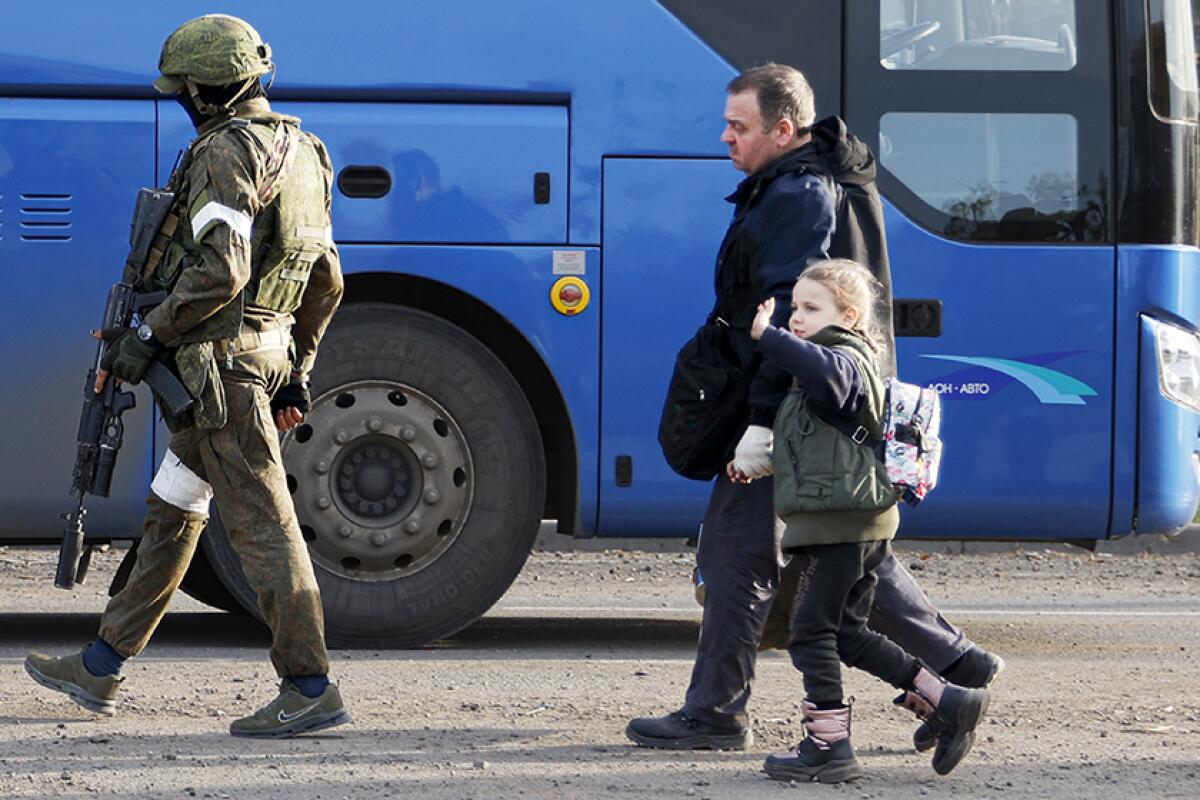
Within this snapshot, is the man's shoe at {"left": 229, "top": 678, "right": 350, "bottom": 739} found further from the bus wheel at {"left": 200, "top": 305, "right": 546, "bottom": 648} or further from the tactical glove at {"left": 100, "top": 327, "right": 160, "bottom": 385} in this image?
the bus wheel at {"left": 200, "top": 305, "right": 546, "bottom": 648}

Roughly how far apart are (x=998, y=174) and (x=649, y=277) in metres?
1.25

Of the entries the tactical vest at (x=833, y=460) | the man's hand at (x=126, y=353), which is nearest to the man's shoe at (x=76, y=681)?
the man's hand at (x=126, y=353)

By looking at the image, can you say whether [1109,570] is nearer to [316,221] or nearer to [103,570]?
[103,570]

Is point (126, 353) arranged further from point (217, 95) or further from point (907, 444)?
point (907, 444)

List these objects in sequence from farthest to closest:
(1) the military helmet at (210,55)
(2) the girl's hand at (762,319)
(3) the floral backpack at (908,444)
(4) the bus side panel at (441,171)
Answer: (4) the bus side panel at (441,171), (1) the military helmet at (210,55), (3) the floral backpack at (908,444), (2) the girl's hand at (762,319)

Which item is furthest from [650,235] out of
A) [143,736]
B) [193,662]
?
[143,736]

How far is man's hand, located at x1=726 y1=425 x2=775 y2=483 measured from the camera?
17.6 feet

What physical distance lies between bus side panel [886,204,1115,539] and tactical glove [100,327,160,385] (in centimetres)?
282

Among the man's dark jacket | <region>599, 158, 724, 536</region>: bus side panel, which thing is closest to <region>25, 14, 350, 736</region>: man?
the man's dark jacket

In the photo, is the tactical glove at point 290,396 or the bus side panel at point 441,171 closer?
the tactical glove at point 290,396

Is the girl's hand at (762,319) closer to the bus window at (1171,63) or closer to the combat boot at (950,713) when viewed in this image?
the combat boot at (950,713)

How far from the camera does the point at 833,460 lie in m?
5.10

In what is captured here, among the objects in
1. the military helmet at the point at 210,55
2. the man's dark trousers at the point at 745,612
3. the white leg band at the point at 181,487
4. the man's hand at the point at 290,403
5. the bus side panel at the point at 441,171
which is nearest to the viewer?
the military helmet at the point at 210,55

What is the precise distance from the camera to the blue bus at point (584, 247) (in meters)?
7.20
